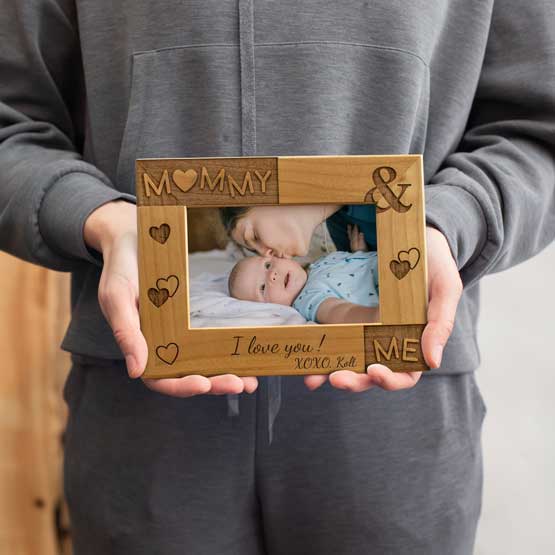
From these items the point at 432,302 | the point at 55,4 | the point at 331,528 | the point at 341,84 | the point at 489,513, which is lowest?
the point at 489,513

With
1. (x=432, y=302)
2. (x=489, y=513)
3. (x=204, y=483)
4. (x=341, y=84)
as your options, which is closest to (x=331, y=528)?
(x=204, y=483)

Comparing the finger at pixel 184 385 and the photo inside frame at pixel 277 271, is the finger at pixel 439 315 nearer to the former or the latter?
the photo inside frame at pixel 277 271

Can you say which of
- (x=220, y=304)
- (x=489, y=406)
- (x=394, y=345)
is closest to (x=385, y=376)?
(x=394, y=345)

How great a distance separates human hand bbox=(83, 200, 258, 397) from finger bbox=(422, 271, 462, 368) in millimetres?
143

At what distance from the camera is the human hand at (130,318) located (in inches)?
20.9

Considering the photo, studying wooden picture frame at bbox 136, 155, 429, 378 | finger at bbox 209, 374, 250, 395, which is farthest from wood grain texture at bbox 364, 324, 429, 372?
finger at bbox 209, 374, 250, 395

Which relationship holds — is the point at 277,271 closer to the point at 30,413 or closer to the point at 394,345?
the point at 394,345

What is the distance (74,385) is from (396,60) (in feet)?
1.58

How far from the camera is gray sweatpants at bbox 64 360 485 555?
0.66 m

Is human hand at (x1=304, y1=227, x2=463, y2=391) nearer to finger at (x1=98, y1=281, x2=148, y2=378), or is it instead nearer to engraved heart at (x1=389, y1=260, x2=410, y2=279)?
engraved heart at (x1=389, y1=260, x2=410, y2=279)

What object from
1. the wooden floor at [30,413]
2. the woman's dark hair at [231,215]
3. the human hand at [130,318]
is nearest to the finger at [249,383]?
the human hand at [130,318]

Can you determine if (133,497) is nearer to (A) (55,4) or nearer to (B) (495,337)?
(A) (55,4)

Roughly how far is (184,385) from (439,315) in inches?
8.3

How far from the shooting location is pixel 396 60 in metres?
0.65
